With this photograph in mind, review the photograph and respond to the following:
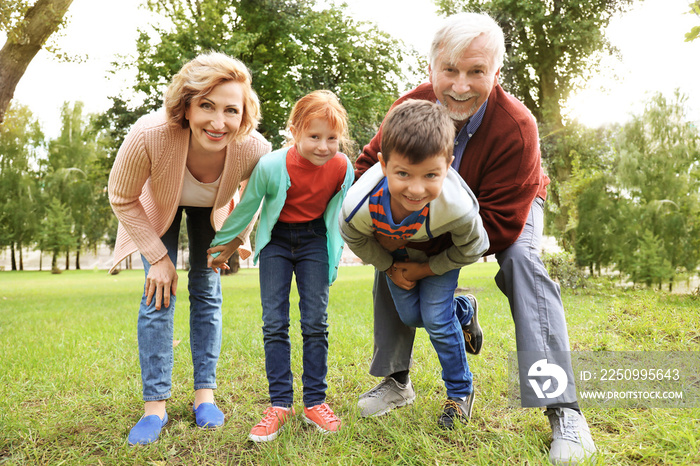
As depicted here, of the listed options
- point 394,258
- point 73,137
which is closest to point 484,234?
point 394,258

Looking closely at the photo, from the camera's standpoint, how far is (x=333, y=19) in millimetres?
12148

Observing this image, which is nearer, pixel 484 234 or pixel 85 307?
pixel 484 234

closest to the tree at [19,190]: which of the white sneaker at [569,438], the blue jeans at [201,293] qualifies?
the blue jeans at [201,293]

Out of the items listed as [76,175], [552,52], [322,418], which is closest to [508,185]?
[322,418]

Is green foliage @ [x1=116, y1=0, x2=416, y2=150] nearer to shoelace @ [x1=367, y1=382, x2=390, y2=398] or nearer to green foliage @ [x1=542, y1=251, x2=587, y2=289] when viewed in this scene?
green foliage @ [x1=542, y1=251, x2=587, y2=289]

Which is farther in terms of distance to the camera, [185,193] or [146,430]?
[185,193]

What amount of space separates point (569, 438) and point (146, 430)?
74.3 inches

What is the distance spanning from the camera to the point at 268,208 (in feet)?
8.49

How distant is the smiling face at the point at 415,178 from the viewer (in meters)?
1.98

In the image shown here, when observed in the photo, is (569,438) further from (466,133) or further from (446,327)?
(466,133)

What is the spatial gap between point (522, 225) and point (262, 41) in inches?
452

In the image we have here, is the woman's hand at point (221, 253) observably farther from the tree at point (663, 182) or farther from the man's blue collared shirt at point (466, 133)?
the tree at point (663, 182)

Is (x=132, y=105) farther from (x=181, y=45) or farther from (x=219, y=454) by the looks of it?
(x=219, y=454)

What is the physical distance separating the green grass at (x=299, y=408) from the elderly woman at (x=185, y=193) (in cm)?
26
